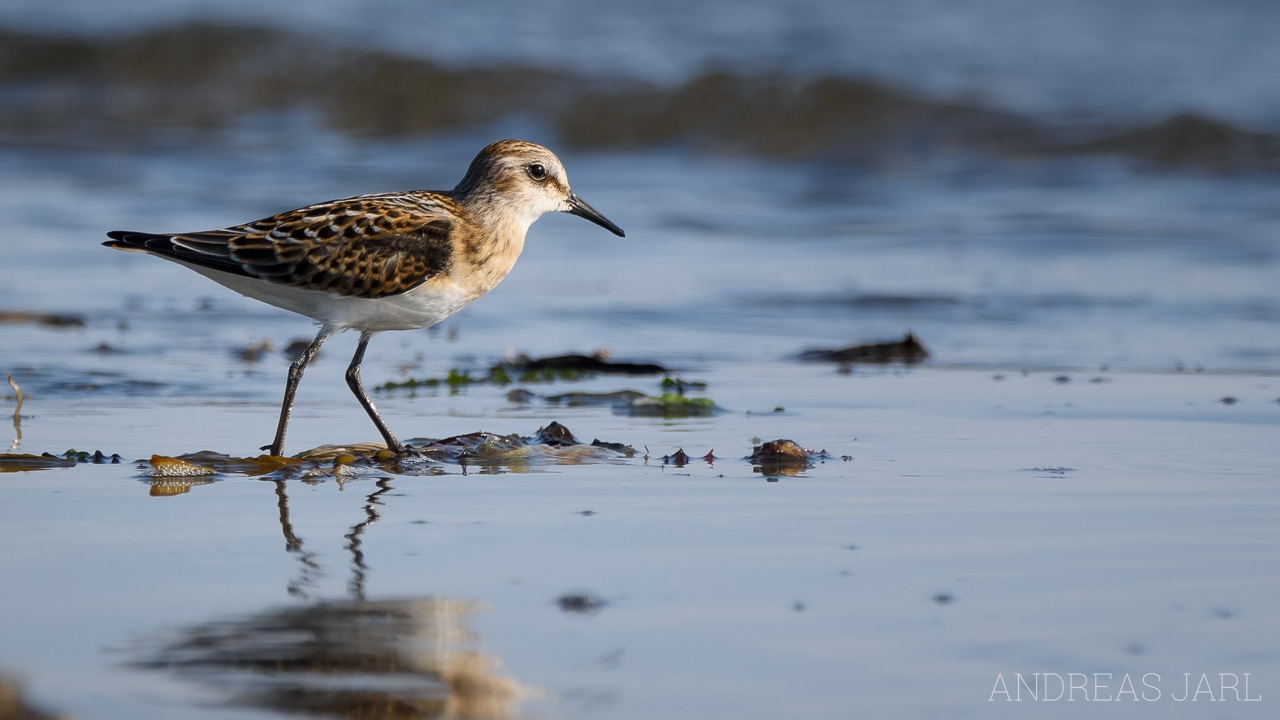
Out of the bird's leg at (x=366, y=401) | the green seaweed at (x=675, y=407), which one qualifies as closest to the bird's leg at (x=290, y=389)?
the bird's leg at (x=366, y=401)

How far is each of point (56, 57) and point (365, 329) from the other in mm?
17210

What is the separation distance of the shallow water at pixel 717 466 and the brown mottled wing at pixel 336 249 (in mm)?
664

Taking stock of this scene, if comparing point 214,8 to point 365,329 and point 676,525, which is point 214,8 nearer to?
point 365,329

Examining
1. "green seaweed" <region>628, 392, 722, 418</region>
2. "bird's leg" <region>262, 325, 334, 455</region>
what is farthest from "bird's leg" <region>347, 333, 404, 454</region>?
"green seaweed" <region>628, 392, 722, 418</region>

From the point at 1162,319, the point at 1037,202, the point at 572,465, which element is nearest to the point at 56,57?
the point at 1037,202

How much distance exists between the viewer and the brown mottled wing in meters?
5.66

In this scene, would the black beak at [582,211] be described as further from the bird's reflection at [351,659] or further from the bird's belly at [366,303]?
the bird's reflection at [351,659]

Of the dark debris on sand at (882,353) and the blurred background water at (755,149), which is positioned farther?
the blurred background water at (755,149)

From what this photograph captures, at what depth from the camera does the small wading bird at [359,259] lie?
5672mm

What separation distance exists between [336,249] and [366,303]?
0.76 ft

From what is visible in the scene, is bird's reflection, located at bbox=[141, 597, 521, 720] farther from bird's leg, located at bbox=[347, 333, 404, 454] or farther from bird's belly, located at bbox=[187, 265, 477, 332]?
bird's belly, located at bbox=[187, 265, 477, 332]

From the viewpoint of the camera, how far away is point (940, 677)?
10.3ft

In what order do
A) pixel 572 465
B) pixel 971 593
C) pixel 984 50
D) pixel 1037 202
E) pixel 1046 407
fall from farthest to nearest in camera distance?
pixel 984 50
pixel 1037 202
pixel 1046 407
pixel 572 465
pixel 971 593

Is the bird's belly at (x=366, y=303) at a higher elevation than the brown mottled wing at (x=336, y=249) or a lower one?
lower
